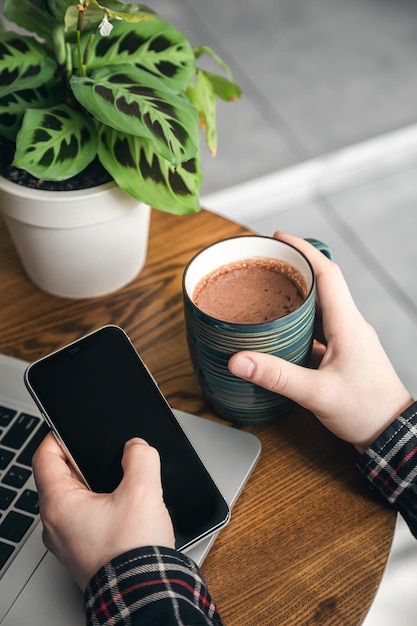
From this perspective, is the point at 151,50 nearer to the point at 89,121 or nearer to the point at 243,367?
the point at 89,121

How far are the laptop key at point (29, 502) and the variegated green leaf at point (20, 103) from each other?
1.05 feet

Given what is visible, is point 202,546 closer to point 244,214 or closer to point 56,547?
point 56,547

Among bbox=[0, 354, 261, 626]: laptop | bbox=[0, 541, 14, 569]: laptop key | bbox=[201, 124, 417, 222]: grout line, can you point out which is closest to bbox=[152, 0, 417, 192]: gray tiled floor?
bbox=[201, 124, 417, 222]: grout line

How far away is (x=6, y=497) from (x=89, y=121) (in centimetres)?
34

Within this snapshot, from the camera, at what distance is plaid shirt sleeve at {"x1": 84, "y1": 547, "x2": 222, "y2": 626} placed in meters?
0.49

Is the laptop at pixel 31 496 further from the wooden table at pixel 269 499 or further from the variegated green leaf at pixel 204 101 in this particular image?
the variegated green leaf at pixel 204 101

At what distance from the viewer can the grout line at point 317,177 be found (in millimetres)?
1547

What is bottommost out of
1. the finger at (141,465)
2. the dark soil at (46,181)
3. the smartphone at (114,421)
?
the smartphone at (114,421)

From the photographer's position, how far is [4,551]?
1.88ft

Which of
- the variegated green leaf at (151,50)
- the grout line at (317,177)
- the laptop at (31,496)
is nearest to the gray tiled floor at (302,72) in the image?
the grout line at (317,177)

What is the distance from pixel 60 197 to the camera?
2.11ft

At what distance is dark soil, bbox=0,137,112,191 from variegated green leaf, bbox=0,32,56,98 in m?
0.06

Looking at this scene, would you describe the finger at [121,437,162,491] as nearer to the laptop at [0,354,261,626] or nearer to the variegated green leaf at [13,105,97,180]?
the laptop at [0,354,261,626]

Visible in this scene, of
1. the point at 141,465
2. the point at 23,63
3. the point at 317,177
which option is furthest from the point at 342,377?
the point at 317,177
